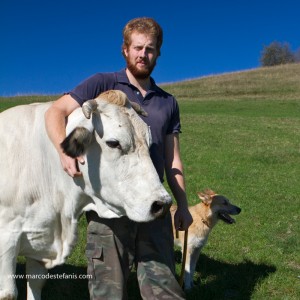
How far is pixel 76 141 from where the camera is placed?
324 cm

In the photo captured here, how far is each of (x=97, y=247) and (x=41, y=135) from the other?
1.01 meters

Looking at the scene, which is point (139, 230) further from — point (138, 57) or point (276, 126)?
point (276, 126)

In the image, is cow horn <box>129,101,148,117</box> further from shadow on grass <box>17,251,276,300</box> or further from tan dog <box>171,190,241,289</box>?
tan dog <box>171,190,241,289</box>

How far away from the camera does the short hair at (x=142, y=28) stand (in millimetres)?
3780

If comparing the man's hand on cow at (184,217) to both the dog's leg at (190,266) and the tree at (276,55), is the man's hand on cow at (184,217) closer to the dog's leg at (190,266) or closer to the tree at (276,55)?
the dog's leg at (190,266)

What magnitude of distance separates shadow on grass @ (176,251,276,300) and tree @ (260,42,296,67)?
87.8m

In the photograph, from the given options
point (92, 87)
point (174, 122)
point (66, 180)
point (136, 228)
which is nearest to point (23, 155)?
point (66, 180)

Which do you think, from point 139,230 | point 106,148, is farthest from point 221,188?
point 106,148

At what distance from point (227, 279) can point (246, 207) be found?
3.70m

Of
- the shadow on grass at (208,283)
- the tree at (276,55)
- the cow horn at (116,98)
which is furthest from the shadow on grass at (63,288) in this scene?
the tree at (276,55)

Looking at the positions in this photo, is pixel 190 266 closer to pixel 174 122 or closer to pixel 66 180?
→ pixel 174 122

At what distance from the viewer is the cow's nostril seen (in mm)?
3119

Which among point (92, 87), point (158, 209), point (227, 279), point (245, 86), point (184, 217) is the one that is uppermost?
point (92, 87)

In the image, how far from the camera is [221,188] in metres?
11.3
